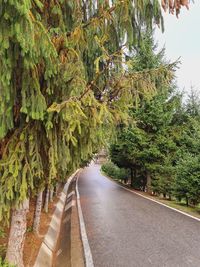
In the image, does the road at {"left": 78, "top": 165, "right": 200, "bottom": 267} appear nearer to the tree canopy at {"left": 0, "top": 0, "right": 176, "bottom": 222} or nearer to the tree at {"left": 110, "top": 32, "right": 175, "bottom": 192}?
the tree canopy at {"left": 0, "top": 0, "right": 176, "bottom": 222}

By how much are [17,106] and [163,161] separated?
52.5ft

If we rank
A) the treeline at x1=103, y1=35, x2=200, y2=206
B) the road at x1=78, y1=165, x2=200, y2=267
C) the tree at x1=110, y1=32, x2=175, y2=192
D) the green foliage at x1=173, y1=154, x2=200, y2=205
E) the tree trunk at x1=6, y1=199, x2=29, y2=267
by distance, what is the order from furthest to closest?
the tree at x1=110, y1=32, x2=175, y2=192, the treeline at x1=103, y1=35, x2=200, y2=206, the green foliage at x1=173, y1=154, x2=200, y2=205, the road at x1=78, y1=165, x2=200, y2=267, the tree trunk at x1=6, y1=199, x2=29, y2=267

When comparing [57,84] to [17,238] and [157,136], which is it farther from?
[157,136]

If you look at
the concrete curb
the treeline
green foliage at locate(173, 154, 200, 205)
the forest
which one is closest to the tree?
the treeline

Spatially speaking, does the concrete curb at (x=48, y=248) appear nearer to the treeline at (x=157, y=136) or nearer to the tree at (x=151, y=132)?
the treeline at (x=157, y=136)

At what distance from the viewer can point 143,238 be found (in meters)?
8.02

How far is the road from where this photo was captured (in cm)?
621

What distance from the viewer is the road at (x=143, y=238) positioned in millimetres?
6211

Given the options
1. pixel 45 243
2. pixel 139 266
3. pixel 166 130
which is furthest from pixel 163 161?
pixel 139 266

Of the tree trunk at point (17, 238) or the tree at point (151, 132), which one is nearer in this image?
the tree trunk at point (17, 238)

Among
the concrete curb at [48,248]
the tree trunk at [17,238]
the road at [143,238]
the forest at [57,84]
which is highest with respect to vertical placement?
the forest at [57,84]

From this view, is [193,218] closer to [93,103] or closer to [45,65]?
[93,103]

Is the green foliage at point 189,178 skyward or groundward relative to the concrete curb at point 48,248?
skyward

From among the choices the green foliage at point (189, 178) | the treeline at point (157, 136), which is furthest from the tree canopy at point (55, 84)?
the treeline at point (157, 136)
